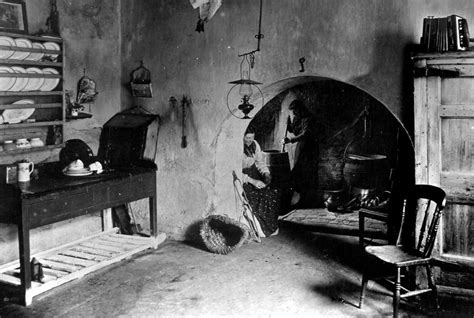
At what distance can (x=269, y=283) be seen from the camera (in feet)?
14.8

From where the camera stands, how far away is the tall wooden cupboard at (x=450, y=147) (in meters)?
3.99

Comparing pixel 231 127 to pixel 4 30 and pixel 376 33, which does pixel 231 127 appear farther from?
pixel 4 30

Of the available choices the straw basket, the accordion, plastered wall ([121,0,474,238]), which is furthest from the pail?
the accordion

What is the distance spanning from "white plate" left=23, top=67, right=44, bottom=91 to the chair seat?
333 cm

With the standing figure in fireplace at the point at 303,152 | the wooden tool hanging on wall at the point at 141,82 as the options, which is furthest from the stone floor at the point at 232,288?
the wooden tool hanging on wall at the point at 141,82

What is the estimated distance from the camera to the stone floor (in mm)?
3918

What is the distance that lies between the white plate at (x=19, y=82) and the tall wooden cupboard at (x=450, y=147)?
344 cm

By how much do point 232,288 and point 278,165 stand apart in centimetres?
246

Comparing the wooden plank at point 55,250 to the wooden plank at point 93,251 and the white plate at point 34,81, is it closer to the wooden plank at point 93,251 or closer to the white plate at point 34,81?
the wooden plank at point 93,251

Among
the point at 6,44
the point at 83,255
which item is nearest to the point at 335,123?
the point at 83,255

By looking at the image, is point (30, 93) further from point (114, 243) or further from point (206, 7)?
point (206, 7)

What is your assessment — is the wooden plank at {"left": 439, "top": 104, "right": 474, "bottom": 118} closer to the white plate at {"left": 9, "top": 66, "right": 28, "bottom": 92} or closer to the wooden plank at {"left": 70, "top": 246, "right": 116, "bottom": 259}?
the wooden plank at {"left": 70, "top": 246, "right": 116, "bottom": 259}

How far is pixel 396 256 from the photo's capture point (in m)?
3.71

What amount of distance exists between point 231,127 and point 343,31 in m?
1.59
